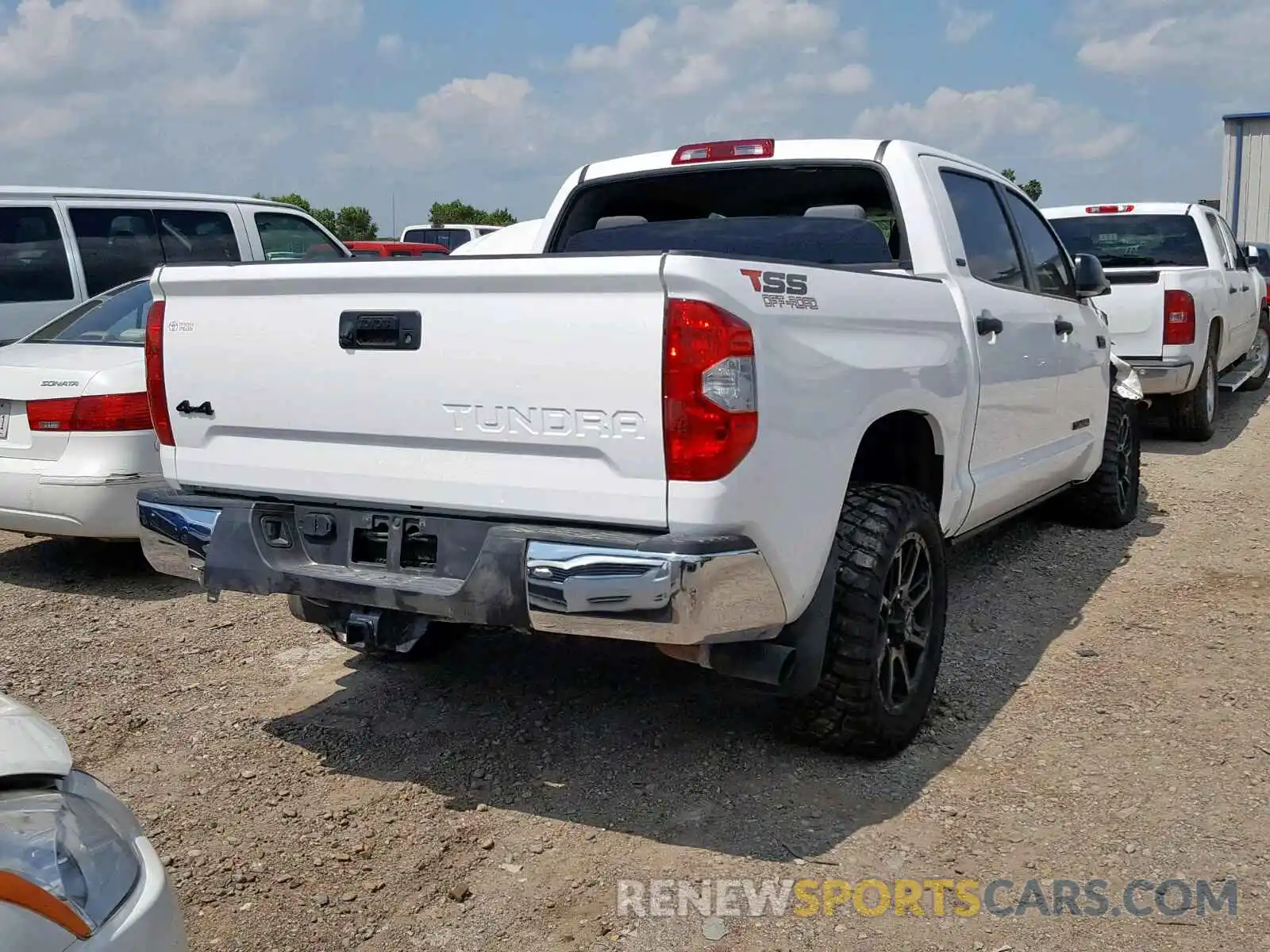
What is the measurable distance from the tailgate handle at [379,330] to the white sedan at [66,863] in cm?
143

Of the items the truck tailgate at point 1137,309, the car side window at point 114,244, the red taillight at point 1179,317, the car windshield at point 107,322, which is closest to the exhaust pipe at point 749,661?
the car windshield at point 107,322

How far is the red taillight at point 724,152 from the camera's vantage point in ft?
15.8

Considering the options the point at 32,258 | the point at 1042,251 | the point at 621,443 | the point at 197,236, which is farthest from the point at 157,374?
the point at 197,236

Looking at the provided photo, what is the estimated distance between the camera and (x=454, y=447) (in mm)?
3295

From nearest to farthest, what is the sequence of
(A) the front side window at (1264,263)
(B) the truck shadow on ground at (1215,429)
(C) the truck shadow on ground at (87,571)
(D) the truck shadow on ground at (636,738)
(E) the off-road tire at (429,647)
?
(D) the truck shadow on ground at (636,738) → (E) the off-road tire at (429,647) → (C) the truck shadow on ground at (87,571) → (B) the truck shadow on ground at (1215,429) → (A) the front side window at (1264,263)

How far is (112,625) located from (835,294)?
368 centimetres

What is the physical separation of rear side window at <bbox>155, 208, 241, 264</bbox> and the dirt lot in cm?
412

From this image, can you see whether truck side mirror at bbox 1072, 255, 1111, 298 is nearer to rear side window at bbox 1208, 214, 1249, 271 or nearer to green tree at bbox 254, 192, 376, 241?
rear side window at bbox 1208, 214, 1249, 271

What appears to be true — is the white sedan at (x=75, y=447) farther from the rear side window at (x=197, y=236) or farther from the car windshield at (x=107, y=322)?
the rear side window at (x=197, y=236)

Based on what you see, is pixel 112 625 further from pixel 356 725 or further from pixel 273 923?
pixel 273 923

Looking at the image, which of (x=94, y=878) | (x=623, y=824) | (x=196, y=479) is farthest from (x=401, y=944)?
(x=196, y=479)

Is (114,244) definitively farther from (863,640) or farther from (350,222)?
(350,222)

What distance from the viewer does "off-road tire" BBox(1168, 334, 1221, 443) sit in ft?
32.0

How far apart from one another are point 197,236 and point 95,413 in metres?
3.85
